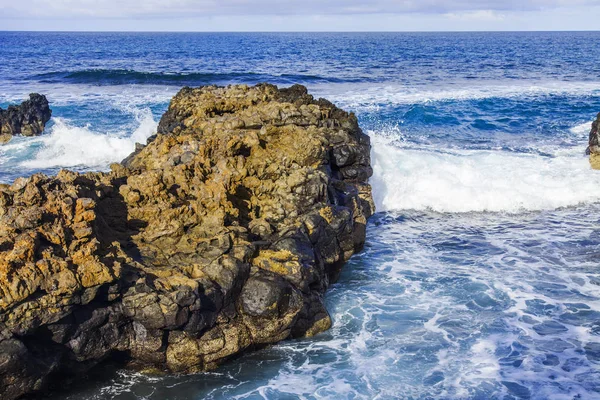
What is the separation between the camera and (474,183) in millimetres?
20344

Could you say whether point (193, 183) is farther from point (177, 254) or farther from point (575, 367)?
point (575, 367)

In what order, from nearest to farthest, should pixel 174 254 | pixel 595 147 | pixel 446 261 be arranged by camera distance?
pixel 174 254 → pixel 446 261 → pixel 595 147

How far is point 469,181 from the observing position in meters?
20.6

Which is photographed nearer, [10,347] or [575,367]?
[10,347]

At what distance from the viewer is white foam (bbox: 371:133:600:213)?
19.0m

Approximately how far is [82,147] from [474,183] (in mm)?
16502

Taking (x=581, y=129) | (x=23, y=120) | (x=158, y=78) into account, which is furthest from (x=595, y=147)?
(x=158, y=78)

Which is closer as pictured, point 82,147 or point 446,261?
point 446,261

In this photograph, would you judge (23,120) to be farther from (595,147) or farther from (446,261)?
(595,147)

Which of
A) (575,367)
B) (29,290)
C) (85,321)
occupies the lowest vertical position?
(575,367)

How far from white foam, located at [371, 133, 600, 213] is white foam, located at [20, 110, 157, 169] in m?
11.1

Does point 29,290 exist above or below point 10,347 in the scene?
above

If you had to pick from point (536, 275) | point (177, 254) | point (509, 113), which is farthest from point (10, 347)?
point (509, 113)

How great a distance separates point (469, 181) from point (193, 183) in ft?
38.0
